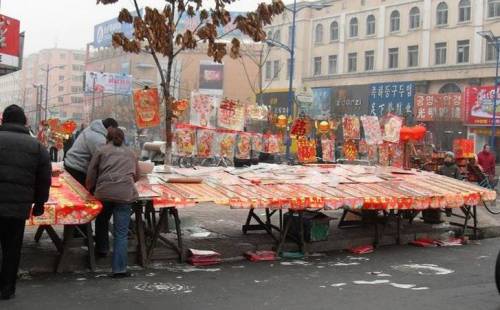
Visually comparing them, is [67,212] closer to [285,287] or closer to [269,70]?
[285,287]

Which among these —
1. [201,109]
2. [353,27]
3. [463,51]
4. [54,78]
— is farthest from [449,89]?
[54,78]

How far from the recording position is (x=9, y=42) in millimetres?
15977

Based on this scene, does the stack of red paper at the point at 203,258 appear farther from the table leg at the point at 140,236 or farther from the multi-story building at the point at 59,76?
the multi-story building at the point at 59,76

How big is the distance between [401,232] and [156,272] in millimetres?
4807

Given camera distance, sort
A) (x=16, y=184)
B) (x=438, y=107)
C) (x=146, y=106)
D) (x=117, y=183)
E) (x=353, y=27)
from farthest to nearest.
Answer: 1. (x=353, y=27)
2. (x=438, y=107)
3. (x=146, y=106)
4. (x=117, y=183)
5. (x=16, y=184)

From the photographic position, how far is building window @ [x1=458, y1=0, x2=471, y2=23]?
5027 centimetres

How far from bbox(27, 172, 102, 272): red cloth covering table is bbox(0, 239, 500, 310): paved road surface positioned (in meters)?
0.37

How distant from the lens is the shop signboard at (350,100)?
54.3 metres

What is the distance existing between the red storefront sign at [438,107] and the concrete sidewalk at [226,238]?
34109 millimetres

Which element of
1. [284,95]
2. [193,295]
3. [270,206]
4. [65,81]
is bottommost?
[193,295]

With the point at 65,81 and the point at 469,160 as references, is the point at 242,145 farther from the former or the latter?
the point at 65,81

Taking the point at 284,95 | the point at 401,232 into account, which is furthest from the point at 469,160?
the point at 284,95

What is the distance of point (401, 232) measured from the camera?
411 inches

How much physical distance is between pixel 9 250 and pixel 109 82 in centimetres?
5494
